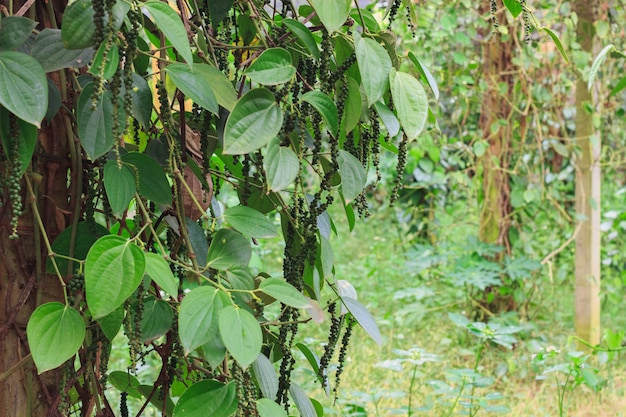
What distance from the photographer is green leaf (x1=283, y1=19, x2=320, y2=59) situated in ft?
2.16

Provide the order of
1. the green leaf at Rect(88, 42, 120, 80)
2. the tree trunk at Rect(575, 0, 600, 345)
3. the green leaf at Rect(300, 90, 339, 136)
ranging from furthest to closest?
the tree trunk at Rect(575, 0, 600, 345) < the green leaf at Rect(300, 90, 339, 136) < the green leaf at Rect(88, 42, 120, 80)

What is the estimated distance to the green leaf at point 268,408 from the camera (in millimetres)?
626

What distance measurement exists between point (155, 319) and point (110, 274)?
12cm

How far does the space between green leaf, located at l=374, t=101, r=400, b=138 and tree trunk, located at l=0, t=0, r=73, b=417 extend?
0.30m

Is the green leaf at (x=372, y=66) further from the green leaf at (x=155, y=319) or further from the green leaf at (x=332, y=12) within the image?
the green leaf at (x=155, y=319)

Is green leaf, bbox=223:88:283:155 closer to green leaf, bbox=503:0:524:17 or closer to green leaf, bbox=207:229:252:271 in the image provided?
green leaf, bbox=207:229:252:271

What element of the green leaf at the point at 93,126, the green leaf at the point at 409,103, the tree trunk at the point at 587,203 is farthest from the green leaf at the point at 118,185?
the tree trunk at the point at 587,203

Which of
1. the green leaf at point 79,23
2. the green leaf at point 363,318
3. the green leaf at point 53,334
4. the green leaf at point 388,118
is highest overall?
the green leaf at point 79,23

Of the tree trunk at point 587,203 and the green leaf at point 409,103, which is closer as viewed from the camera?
the green leaf at point 409,103

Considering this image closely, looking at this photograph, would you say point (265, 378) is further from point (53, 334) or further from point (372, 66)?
point (372, 66)

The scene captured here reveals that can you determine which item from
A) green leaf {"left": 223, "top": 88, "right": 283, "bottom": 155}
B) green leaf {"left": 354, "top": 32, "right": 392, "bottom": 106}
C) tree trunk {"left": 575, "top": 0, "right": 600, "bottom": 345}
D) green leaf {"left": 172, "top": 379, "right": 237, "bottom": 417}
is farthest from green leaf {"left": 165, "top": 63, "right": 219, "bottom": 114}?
tree trunk {"left": 575, "top": 0, "right": 600, "bottom": 345}

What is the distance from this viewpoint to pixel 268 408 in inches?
24.8

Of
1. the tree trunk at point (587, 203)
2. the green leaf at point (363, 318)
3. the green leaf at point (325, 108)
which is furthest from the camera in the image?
the tree trunk at point (587, 203)

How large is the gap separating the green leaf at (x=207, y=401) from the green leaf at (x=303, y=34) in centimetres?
31
